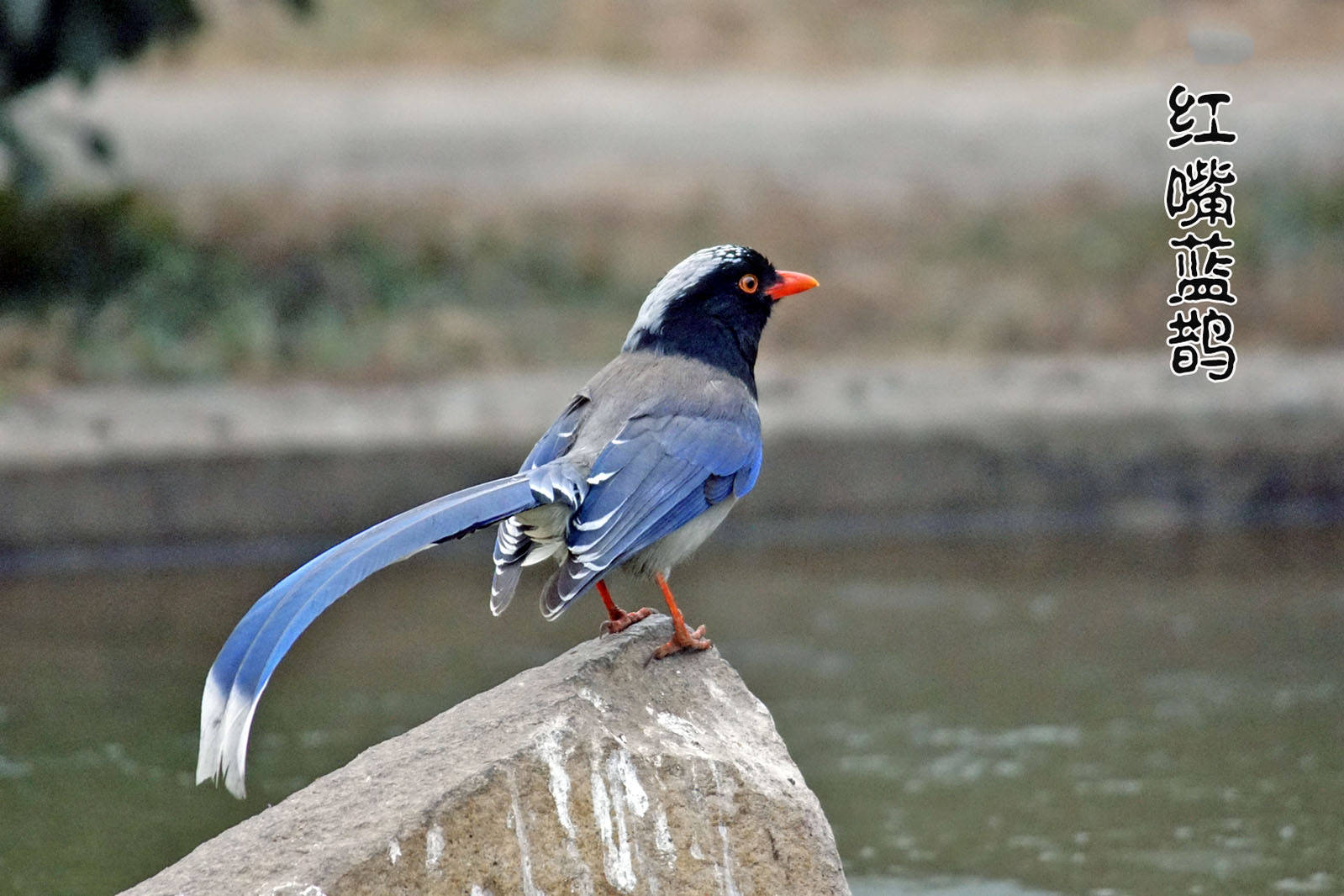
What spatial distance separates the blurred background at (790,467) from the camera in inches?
283

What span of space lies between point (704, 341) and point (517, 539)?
868 millimetres

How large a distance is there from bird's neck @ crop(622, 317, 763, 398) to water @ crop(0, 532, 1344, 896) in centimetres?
211

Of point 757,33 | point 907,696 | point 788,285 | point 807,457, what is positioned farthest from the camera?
point 757,33

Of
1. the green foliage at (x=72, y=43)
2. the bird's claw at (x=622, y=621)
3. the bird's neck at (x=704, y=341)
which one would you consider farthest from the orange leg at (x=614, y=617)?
the green foliage at (x=72, y=43)

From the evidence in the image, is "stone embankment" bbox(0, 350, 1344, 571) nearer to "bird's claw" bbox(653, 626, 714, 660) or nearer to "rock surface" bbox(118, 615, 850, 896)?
"bird's claw" bbox(653, 626, 714, 660)

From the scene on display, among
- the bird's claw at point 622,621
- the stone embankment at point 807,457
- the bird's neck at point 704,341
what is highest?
the stone embankment at point 807,457

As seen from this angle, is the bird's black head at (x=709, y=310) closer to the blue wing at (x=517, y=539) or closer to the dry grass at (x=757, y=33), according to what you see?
the blue wing at (x=517, y=539)

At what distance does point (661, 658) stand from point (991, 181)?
1191cm

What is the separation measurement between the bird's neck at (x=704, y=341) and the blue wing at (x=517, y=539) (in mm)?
373

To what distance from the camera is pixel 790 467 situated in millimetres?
10195

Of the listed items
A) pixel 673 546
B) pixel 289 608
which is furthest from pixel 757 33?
pixel 289 608

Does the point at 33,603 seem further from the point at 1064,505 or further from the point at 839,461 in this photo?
the point at 1064,505

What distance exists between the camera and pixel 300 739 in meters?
7.68

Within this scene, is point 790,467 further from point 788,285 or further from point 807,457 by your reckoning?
point 788,285
